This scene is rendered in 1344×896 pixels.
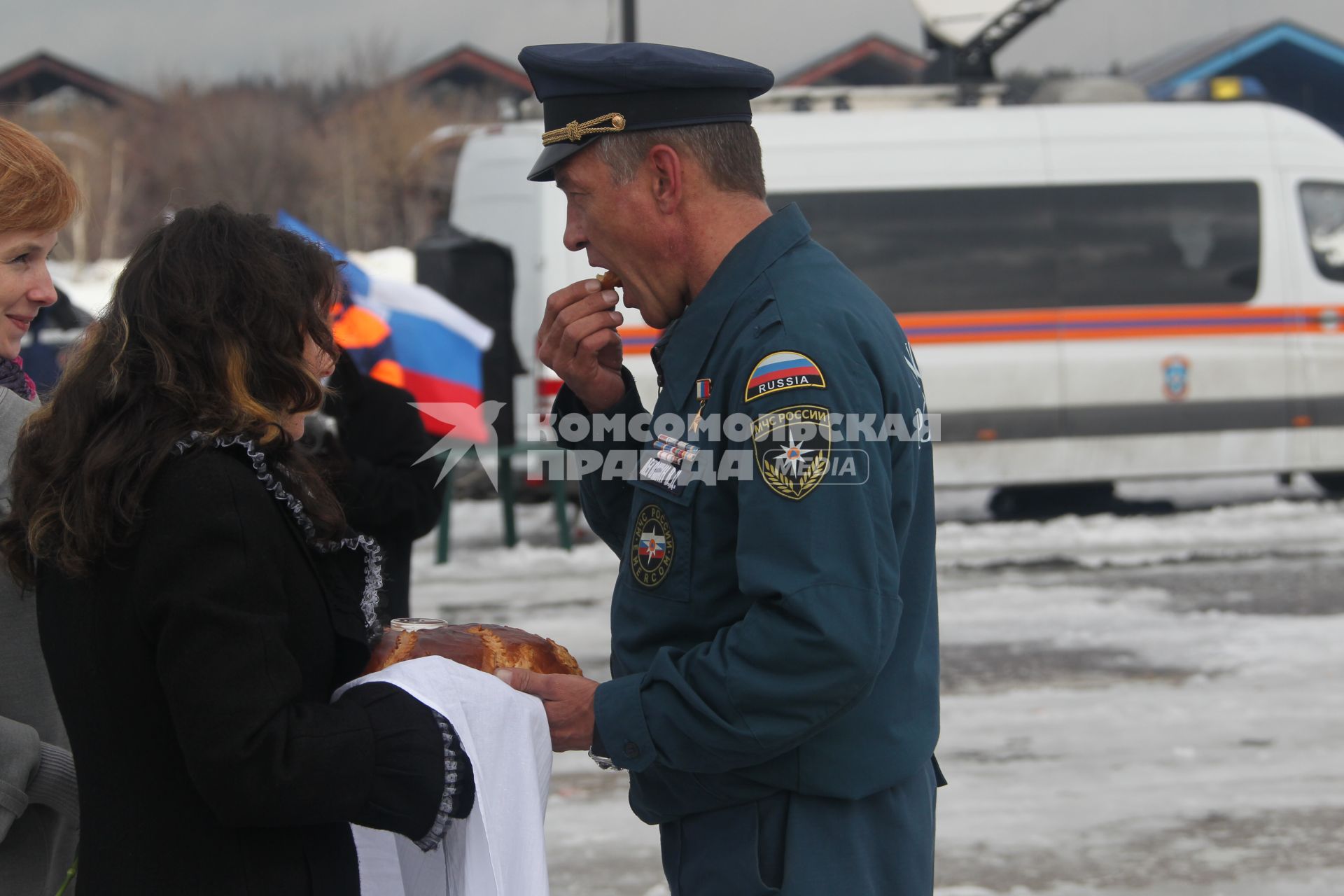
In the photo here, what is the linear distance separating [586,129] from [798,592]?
0.85 metres

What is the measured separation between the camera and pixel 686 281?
2.22 metres

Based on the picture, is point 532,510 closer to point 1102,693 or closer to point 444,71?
point 1102,693

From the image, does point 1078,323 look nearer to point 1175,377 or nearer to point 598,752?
point 1175,377

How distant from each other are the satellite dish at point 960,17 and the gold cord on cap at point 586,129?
11.3 meters

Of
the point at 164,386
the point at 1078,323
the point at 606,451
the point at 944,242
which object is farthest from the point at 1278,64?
the point at 164,386

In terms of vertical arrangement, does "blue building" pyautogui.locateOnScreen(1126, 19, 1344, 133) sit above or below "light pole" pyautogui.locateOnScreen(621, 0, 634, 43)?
above

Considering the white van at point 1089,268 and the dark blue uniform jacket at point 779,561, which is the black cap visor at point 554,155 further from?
the white van at point 1089,268

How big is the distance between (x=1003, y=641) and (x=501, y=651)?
565cm

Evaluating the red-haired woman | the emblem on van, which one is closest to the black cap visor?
the red-haired woman

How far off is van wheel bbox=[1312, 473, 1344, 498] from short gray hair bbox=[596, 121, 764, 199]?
11.6m

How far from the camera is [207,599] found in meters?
1.75

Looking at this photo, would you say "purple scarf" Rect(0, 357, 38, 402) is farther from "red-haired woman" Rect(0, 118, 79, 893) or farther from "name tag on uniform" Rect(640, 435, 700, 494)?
"name tag on uniform" Rect(640, 435, 700, 494)

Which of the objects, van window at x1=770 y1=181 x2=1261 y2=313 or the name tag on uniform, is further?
van window at x1=770 y1=181 x2=1261 y2=313

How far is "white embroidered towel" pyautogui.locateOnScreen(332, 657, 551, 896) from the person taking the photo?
2002 millimetres
